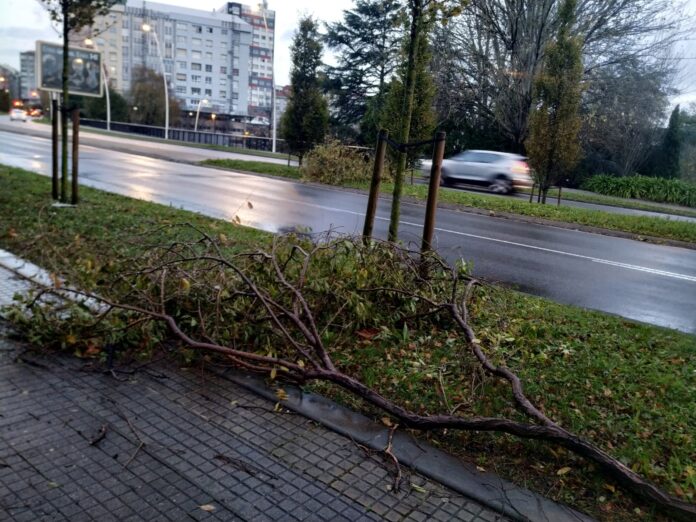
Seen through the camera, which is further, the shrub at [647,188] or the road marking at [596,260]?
the shrub at [647,188]

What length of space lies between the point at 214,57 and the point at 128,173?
10668cm

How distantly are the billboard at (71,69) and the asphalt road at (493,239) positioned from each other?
2.44 meters

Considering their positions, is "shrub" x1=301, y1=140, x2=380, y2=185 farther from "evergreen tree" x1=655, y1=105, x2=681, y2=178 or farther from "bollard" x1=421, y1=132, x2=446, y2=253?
"evergreen tree" x1=655, y1=105, x2=681, y2=178

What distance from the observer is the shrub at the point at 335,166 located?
21.3 m

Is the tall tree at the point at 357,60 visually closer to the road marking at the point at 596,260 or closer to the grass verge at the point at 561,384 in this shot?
the road marking at the point at 596,260

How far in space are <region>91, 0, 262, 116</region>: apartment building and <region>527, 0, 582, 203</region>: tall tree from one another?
322 ft

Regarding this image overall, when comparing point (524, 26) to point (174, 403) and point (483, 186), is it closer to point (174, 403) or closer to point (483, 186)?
point (483, 186)

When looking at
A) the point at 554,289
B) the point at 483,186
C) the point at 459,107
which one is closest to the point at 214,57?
the point at 459,107

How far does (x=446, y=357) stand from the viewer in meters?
4.70

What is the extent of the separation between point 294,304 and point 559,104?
1521cm

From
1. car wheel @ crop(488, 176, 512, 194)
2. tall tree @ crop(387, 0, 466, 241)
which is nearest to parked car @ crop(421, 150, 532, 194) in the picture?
car wheel @ crop(488, 176, 512, 194)

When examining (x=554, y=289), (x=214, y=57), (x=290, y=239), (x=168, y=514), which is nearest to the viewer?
(x=168, y=514)

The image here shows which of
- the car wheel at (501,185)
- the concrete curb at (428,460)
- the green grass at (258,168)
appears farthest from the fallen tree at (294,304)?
the car wheel at (501,185)

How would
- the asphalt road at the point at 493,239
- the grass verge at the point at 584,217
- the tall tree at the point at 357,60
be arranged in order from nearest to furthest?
the asphalt road at the point at 493,239 < the grass verge at the point at 584,217 < the tall tree at the point at 357,60
